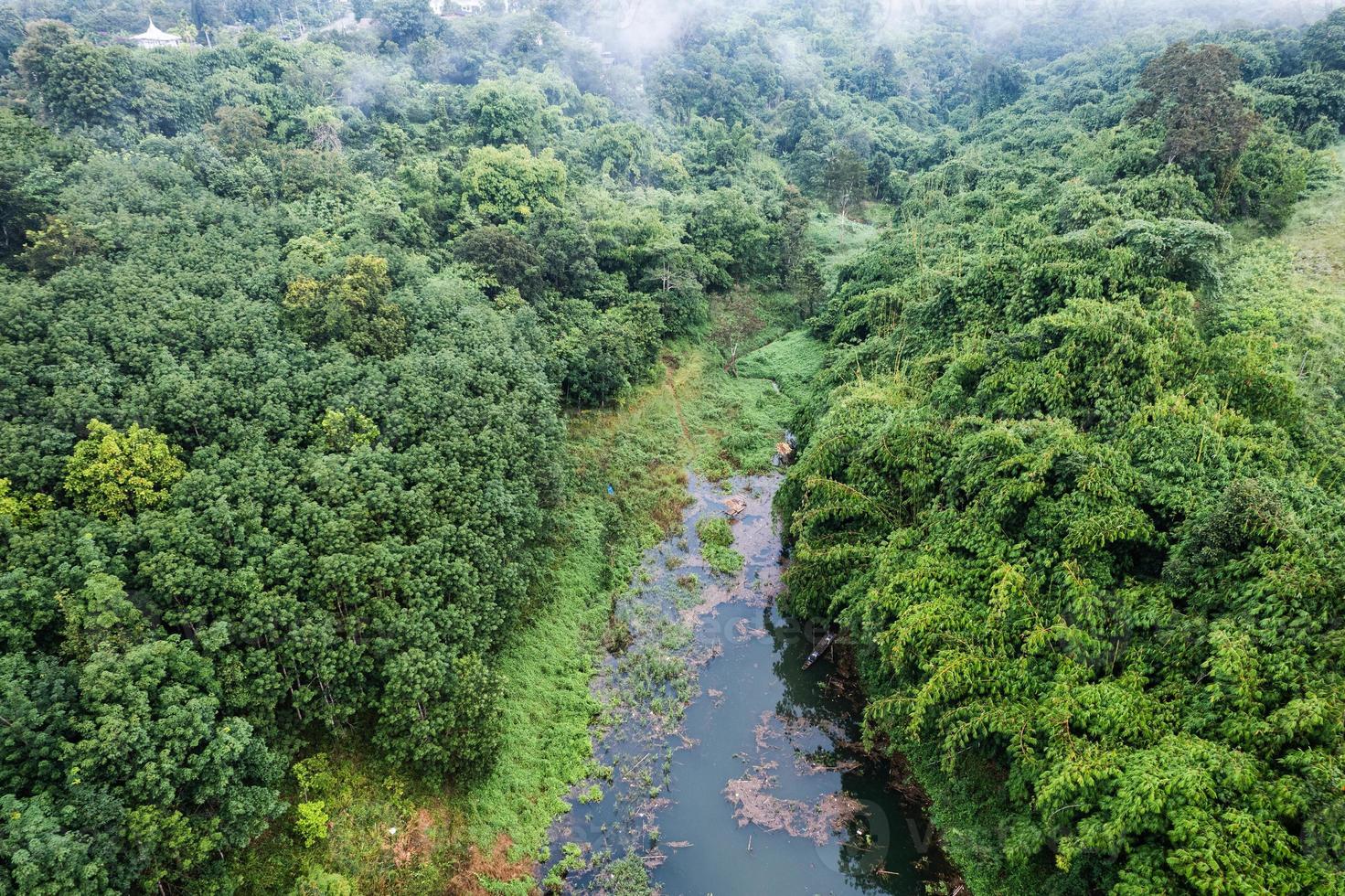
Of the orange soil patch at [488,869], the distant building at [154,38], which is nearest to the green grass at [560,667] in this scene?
the orange soil patch at [488,869]

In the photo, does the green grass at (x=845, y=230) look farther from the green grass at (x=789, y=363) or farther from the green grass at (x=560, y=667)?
the green grass at (x=560, y=667)

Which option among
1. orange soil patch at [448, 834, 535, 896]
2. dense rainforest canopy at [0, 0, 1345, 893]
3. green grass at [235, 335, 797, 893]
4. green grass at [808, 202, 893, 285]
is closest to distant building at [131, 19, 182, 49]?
dense rainforest canopy at [0, 0, 1345, 893]

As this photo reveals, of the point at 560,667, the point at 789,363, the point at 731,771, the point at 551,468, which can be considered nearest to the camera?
the point at 731,771

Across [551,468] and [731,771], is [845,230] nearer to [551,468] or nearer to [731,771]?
[551,468]

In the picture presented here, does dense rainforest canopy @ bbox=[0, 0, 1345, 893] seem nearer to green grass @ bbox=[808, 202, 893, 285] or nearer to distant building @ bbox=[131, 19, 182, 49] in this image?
green grass @ bbox=[808, 202, 893, 285]

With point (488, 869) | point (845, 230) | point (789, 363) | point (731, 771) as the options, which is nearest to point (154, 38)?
point (789, 363)

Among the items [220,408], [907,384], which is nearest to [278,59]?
[220,408]
